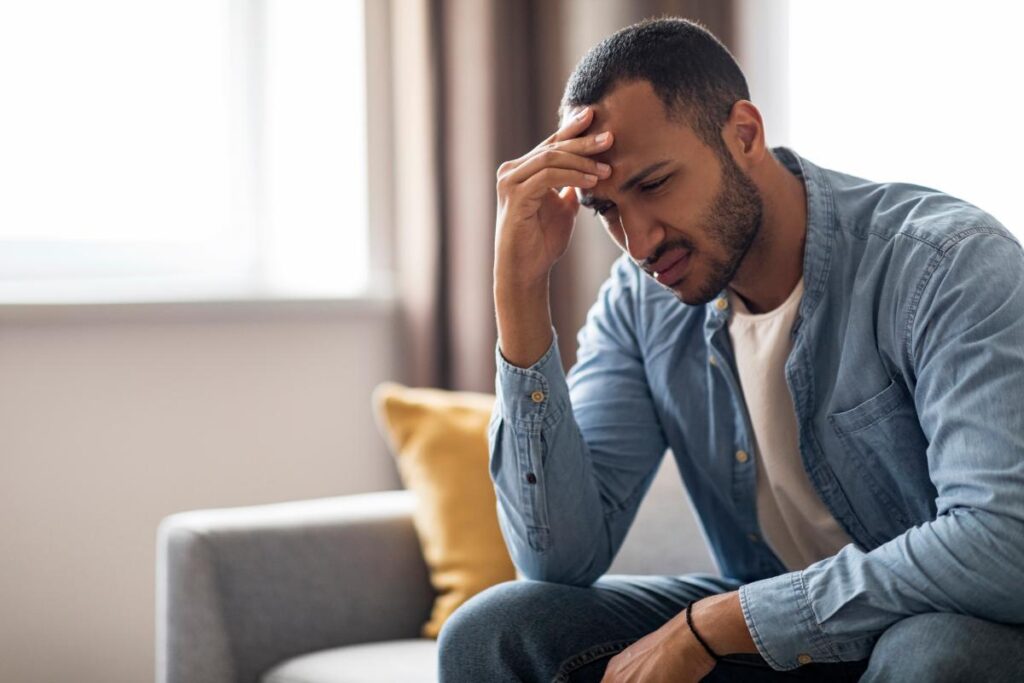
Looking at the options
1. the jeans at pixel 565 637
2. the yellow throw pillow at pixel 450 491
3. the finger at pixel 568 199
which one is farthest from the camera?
the yellow throw pillow at pixel 450 491

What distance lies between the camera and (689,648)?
1358 mm

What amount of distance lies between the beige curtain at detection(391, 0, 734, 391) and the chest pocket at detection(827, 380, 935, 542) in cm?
129

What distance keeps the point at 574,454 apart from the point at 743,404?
23 centimetres

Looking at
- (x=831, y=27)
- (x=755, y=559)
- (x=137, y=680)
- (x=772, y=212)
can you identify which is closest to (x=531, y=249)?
(x=772, y=212)

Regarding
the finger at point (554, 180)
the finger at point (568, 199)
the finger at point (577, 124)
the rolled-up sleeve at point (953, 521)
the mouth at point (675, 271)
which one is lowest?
the rolled-up sleeve at point (953, 521)

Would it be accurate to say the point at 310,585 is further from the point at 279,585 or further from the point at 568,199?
the point at 568,199

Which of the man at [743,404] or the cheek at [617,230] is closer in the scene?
the man at [743,404]

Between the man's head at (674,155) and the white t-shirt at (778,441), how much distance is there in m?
0.09

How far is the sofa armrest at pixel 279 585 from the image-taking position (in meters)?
1.93

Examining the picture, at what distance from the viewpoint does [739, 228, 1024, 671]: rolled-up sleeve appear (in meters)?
1.24

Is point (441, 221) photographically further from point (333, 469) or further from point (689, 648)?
point (689, 648)

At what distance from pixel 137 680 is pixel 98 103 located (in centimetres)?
123

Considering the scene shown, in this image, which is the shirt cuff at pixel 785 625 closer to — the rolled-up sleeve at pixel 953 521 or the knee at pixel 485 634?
the rolled-up sleeve at pixel 953 521

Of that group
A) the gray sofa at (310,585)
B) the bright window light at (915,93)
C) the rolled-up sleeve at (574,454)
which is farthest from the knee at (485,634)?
the bright window light at (915,93)
